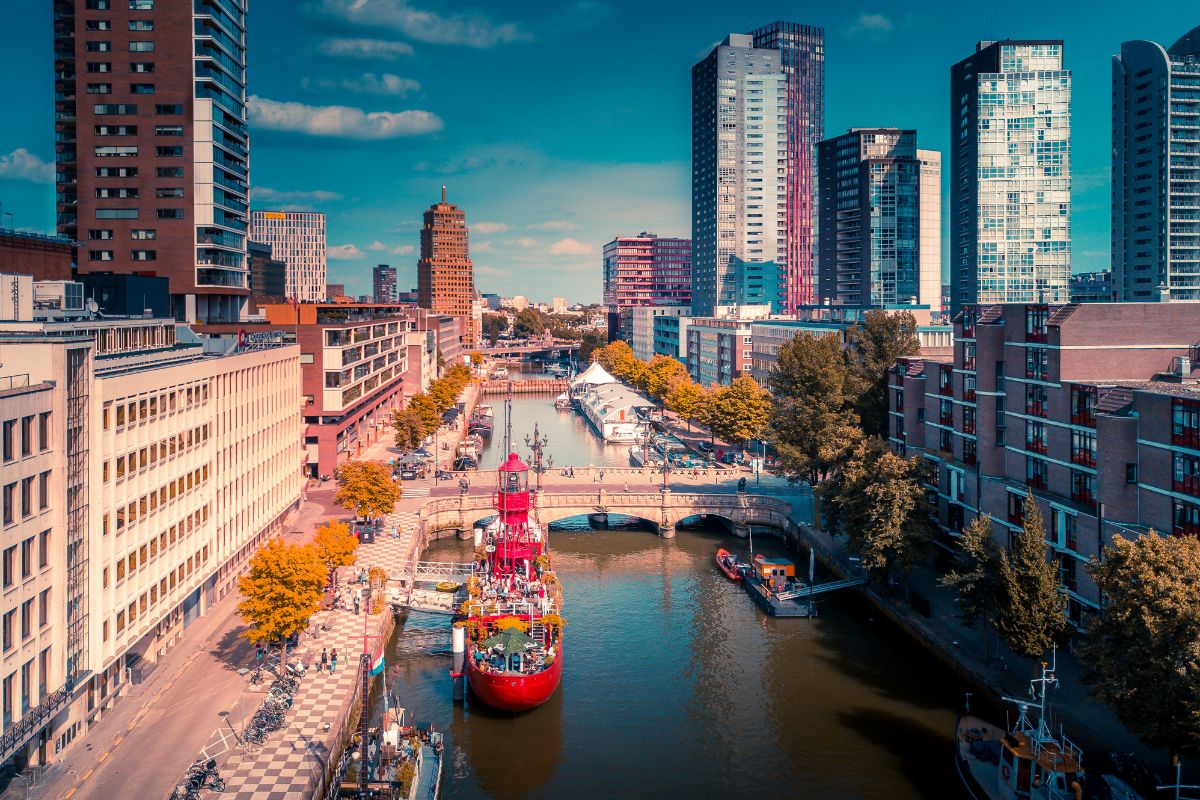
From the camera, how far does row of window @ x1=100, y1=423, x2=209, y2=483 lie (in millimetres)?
38094

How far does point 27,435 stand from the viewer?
102ft

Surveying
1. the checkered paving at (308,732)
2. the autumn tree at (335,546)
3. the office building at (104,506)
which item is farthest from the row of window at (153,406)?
the checkered paving at (308,732)

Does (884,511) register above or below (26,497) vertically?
below

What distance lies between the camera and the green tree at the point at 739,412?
103m

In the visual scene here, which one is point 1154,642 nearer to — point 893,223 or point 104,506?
point 104,506

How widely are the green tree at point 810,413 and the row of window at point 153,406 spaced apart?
4193 cm

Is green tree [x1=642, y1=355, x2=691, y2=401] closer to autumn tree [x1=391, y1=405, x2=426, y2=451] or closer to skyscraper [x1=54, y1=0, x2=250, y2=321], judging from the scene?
autumn tree [x1=391, y1=405, x2=426, y2=451]

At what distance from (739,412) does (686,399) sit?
25071 millimetres

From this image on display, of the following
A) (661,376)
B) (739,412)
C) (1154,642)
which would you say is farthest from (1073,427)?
(661,376)

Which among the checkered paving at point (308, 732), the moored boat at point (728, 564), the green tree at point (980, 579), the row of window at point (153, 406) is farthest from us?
the moored boat at point (728, 564)

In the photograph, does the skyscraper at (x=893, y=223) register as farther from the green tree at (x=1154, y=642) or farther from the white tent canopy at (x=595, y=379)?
the green tree at (x=1154, y=642)

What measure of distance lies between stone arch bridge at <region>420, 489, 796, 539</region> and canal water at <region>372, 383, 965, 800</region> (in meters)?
14.1

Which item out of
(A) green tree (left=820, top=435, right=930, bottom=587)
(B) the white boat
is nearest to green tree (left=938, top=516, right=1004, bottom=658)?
(B) the white boat

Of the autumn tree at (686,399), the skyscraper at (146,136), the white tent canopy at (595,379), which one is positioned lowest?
the autumn tree at (686,399)
